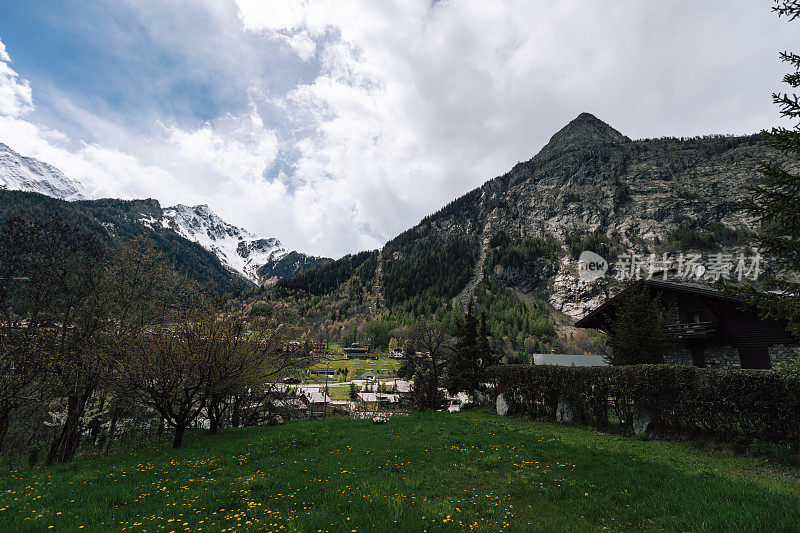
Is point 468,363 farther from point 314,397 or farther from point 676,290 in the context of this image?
point 314,397

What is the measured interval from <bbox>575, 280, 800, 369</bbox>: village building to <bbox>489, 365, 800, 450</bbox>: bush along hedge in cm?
945

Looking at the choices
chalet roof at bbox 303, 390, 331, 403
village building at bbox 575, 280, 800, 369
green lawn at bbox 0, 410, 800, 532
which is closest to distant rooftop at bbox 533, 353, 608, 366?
chalet roof at bbox 303, 390, 331, 403

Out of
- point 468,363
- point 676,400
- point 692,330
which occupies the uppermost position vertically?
point 692,330

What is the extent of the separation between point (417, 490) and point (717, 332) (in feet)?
77.0

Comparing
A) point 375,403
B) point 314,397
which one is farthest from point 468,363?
point 314,397

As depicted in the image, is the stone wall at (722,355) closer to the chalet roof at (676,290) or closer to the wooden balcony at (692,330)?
the wooden balcony at (692,330)

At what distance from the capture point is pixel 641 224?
183m

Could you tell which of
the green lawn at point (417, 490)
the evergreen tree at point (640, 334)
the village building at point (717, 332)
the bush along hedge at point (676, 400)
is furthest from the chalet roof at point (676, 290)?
A: the green lawn at point (417, 490)

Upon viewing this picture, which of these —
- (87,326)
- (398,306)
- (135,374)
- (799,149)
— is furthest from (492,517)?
(398,306)

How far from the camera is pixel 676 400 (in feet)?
41.4

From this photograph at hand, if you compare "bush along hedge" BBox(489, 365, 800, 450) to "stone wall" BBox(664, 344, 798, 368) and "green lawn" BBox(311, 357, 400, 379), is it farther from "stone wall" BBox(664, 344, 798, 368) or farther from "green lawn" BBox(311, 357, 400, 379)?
"green lawn" BBox(311, 357, 400, 379)

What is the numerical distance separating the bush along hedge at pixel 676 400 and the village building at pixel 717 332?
31.0ft

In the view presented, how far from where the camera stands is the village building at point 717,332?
19.0 m

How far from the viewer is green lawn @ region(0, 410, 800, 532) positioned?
5.81 meters
